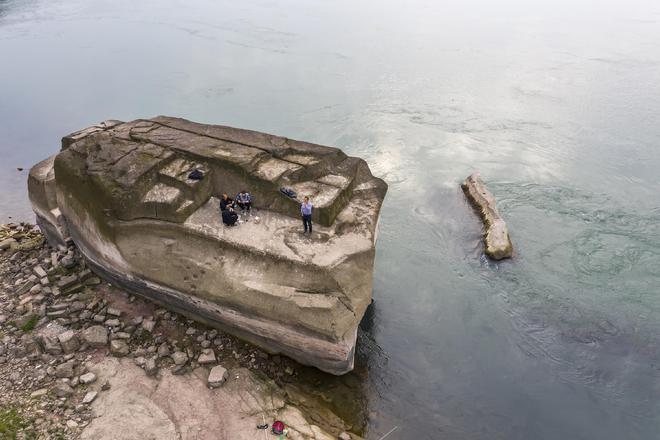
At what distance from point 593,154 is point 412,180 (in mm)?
10201

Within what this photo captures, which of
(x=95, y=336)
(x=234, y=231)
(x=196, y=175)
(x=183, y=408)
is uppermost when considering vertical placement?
(x=196, y=175)

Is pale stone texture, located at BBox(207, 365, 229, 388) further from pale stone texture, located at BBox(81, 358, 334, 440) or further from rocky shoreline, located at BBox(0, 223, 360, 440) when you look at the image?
pale stone texture, located at BBox(81, 358, 334, 440)

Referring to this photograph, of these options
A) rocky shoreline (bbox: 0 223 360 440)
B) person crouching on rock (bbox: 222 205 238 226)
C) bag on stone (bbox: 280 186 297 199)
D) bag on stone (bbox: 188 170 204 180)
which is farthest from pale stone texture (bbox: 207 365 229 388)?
bag on stone (bbox: 188 170 204 180)

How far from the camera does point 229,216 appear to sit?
12.2m

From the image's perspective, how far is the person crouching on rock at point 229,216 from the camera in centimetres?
1226

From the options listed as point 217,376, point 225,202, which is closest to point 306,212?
point 225,202

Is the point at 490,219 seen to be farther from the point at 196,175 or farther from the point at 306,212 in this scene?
the point at 196,175

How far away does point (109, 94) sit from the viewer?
30.4m

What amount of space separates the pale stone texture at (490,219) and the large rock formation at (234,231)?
5.88 m

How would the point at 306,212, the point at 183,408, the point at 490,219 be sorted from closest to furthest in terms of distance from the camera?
the point at 183,408
the point at 306,212
the point at 490,219

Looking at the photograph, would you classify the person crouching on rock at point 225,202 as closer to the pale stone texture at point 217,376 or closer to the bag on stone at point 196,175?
the bag on stone at point 196,175

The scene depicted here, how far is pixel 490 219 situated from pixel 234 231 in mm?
11124

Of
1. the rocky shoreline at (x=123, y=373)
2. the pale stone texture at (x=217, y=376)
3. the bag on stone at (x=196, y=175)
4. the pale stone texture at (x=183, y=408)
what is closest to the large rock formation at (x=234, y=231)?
the bag on stone at (x=196, y=175)

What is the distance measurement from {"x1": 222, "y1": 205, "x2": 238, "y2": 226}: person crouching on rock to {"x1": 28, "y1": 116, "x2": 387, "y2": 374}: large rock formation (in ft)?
0.87
